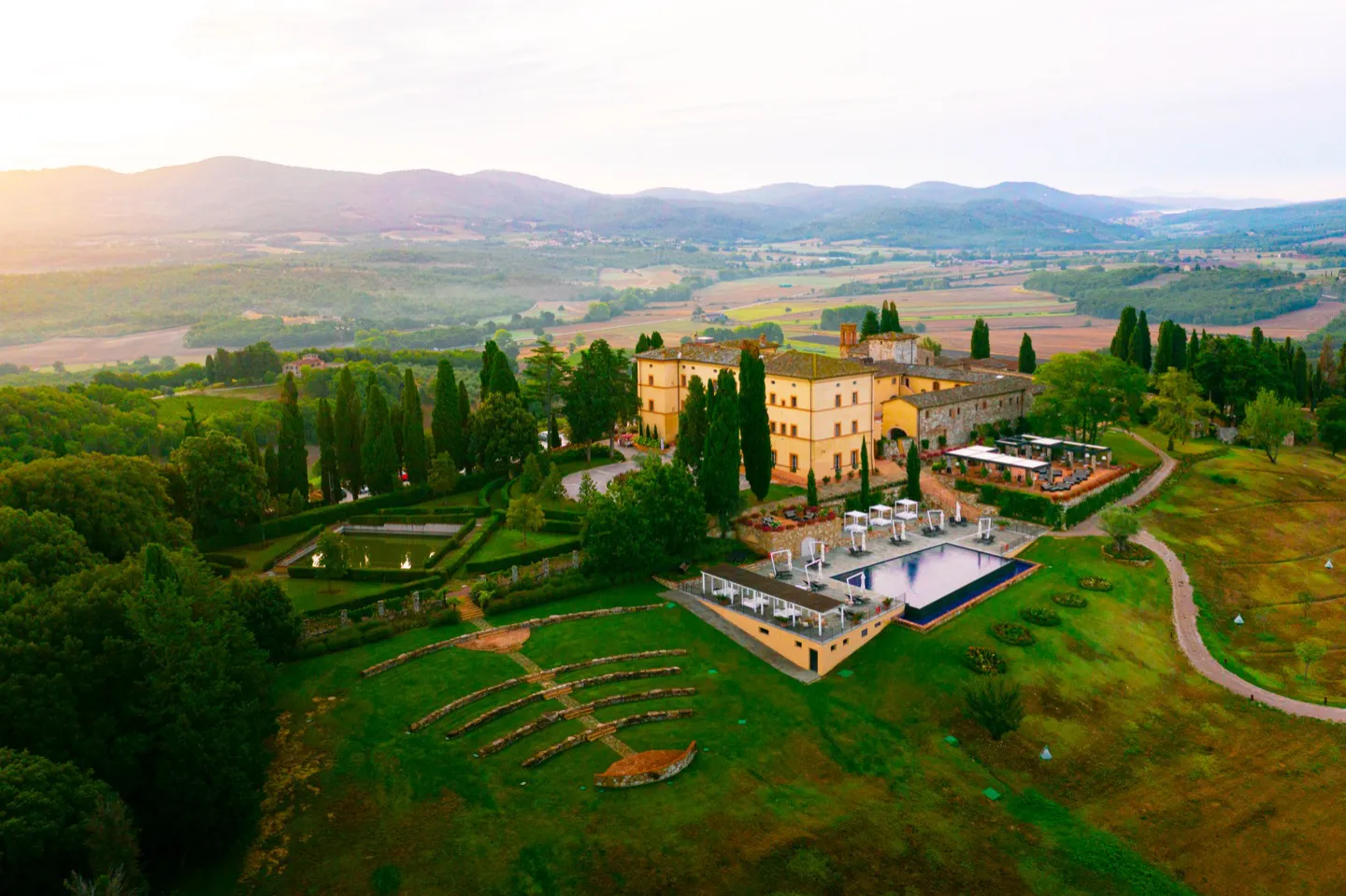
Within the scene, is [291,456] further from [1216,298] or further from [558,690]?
[1216,298]

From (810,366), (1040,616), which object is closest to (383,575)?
(810,366)

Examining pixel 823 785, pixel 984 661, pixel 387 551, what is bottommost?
pixel 823 785

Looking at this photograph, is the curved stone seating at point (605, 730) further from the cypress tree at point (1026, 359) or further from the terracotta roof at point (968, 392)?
the cypress tree at point (1026, 359)

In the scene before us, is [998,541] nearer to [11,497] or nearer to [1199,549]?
[1199,549]

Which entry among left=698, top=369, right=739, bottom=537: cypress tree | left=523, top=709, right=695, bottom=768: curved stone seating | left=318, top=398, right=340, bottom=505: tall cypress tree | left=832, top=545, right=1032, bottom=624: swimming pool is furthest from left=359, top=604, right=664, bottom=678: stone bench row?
left=318, top=398, right=340, bottom=505: tall cypress tree

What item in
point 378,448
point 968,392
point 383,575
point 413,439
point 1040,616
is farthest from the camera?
point 968,392

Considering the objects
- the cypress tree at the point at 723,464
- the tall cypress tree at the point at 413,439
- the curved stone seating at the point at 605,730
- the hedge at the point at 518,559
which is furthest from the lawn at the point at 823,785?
the tall cypress tree at the point at 413,439

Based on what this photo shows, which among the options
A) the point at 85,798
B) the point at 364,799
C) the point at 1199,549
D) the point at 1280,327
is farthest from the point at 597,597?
the point at 1280,327
